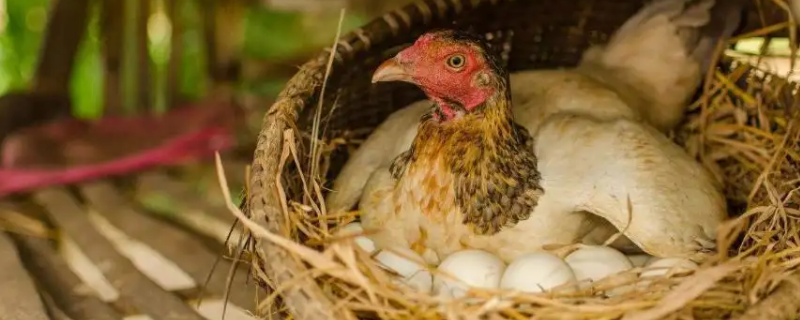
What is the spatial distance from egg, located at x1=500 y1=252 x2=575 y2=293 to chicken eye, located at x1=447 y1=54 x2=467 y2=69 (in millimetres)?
249

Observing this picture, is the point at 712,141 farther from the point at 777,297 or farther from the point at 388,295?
the point at 388,295

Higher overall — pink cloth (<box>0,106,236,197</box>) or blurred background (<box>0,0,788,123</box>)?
blurred background (<box>0,0,788,123</box>)

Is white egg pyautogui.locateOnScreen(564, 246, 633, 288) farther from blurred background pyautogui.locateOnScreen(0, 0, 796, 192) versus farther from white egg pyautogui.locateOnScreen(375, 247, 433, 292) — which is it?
blurred background pyautogui.locateOnScreen(0, 0, 796, 192)

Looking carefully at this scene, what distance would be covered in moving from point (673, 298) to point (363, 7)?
6.86ft

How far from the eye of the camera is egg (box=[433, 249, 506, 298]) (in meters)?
1.04

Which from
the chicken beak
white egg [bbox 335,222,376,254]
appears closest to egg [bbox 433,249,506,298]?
white egg [bbox 335,222,376,254]

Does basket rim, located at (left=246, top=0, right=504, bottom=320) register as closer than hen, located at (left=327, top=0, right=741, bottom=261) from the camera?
Yes

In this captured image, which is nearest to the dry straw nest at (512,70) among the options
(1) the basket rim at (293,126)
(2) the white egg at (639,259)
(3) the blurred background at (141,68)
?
(1) the basket rim at (293,126)

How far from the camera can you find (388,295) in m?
0.94

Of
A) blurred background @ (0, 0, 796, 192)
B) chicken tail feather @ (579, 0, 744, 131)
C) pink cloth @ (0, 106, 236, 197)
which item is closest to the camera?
chicken tail feather @ (579, 0, 744, 131)

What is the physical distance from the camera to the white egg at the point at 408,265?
1066mm

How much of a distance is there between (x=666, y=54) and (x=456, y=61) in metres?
0.50

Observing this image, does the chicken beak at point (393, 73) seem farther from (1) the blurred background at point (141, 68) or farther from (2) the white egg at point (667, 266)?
(1) the blurred background at point (141, 68)

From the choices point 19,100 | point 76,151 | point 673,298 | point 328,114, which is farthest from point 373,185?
point 19,100
